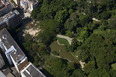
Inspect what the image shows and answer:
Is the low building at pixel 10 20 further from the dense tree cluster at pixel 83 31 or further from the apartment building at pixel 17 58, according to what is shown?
the dense tree cluster at pixel 83 31

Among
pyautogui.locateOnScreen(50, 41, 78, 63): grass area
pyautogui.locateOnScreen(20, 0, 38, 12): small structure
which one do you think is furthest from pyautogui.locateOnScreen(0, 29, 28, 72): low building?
pyautogui.locateOnScreen(20, 0, 38, 12): small structure

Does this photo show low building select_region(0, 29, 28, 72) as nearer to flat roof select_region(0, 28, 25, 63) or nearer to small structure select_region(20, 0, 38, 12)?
flat roof select_region(0, 28, 25, 63)

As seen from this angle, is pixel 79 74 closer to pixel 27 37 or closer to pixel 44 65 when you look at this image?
pixel 44 65

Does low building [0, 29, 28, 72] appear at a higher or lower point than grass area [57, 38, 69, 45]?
higher

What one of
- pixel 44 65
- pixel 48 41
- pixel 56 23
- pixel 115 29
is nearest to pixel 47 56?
pixel 44 65

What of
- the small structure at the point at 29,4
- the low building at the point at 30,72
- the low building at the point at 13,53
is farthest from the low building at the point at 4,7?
the low building at the point at 30,72

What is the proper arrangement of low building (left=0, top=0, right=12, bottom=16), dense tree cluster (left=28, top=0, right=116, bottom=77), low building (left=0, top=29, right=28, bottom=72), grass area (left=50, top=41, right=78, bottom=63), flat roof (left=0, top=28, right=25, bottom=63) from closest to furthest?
low building (left=0, top=29, right=28, bottom=72) < flat roof (left=0, top=28, right=25, bottom=63) < dense tree cluster (left=28, top=0, right=116, bottom=77) < grass area (left=50, top=41, right=78, bottom=63) < low building (left=0, top=0, right=12, bottom=16)
